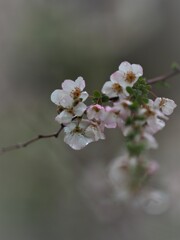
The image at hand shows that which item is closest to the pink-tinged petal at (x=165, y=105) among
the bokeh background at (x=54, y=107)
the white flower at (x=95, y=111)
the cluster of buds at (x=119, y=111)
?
the cluster of buds at (x=119, y=111)

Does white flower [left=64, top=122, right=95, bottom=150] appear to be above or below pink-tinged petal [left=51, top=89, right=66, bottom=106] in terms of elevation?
below

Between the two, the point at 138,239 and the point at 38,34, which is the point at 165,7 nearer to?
the point at 38,34

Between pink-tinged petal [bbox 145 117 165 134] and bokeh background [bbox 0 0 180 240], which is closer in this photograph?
Answer: pink-tinged petal [bbox 145 117 165 134]

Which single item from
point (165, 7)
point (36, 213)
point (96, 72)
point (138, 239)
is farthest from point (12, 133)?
point (165, 7)

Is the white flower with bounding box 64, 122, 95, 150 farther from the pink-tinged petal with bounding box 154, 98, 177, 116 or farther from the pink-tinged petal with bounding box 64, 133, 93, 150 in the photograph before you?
the pink-tinged petal with bounding box 154, 98, 177, 116

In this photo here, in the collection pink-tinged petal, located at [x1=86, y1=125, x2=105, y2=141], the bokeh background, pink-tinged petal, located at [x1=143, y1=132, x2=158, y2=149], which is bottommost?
pink-tinged petal, located at [x1=143, y1=132, x2=158, y2=149]

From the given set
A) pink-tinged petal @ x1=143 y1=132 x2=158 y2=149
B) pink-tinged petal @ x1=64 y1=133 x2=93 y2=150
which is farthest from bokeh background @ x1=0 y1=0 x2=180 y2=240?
pink-tinged petal @ x1=143 y1=132 x2=158 y2=149

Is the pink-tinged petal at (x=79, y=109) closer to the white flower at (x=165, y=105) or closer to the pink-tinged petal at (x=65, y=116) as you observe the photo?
the pink-tinged petal at (x=65, y=116)
